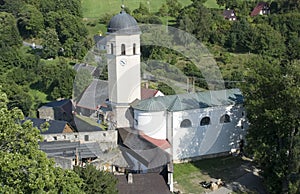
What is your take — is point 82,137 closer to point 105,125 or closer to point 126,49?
point 105,125

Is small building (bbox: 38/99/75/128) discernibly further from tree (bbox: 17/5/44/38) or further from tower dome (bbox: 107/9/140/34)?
tree (bbox: 17/5/44/38)

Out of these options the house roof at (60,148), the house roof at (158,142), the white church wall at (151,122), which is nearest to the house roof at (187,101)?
the white church wall at (151,122)

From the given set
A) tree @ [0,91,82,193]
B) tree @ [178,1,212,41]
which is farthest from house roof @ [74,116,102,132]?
tree @ [178,1,212,41]

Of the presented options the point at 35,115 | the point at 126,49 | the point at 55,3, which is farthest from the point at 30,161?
the point at 55,3

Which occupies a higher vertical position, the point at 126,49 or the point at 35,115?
the point at 126,49

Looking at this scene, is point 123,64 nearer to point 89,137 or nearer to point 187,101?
point 187,101

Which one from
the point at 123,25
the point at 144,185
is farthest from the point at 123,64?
the point at 144,185

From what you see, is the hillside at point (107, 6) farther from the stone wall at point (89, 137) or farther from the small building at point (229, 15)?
the stone wall at point (89, 137)
